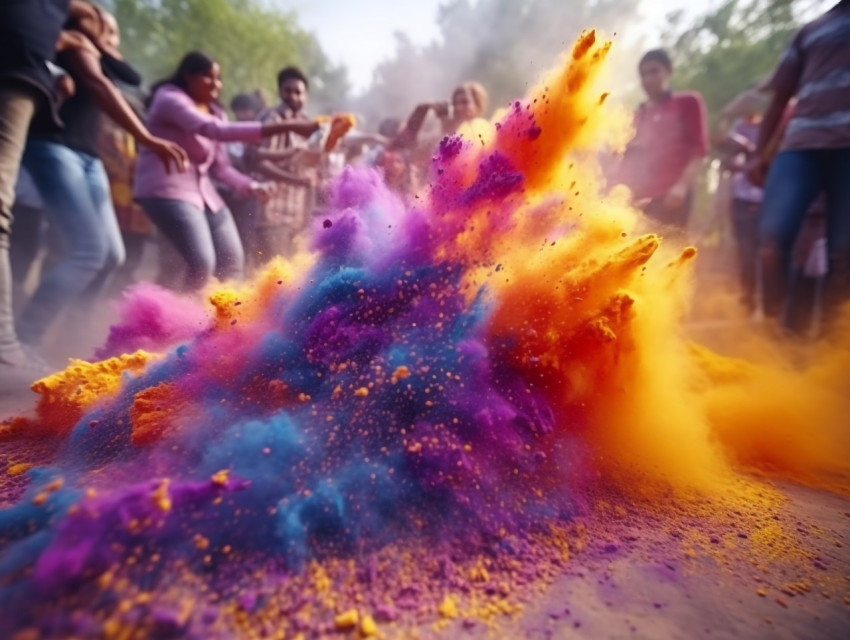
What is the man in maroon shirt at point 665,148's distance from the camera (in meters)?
3.62

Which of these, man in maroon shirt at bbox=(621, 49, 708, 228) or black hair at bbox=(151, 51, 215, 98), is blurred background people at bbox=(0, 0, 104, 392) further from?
man in maroon shirt at bbox=(621, 49, 708, 228)

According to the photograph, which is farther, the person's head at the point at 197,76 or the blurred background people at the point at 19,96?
the person's head at the point at 197,76

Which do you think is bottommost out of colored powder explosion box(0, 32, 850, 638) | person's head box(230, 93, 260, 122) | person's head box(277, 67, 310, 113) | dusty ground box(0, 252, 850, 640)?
dusty ground box(0, 252, 850, 640)

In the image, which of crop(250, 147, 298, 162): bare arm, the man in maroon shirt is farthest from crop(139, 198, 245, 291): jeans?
the man in maroon shirt

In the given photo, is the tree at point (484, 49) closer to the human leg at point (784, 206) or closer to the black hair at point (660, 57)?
the black hair at point (660, 57)

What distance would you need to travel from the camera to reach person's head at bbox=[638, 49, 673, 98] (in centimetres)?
366

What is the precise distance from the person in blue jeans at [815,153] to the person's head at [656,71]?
104cm

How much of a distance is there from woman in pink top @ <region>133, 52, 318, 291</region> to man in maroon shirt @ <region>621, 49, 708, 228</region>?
2.57 m

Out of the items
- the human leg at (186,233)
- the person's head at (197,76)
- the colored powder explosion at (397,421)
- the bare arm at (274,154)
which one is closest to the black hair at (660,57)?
the colored powder explosion at (397,421)

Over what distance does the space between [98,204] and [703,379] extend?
127 inches

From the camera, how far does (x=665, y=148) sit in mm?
3670

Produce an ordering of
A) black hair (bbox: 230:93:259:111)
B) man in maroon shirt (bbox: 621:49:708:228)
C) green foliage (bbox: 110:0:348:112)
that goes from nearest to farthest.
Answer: man in maroon shirt (bbox: 621:49:708:228)
black hair (bbox: 230:93:259:111)
green foliage (bbox: 110:0:348:112)

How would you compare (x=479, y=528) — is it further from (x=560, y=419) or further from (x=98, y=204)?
(x=98, y=204)

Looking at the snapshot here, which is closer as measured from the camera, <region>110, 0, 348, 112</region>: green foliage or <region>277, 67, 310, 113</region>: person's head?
<region>277, 67, 310, 113</region>: person's head
